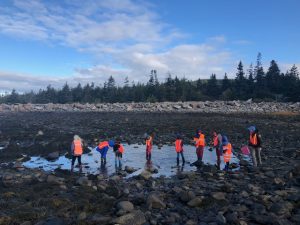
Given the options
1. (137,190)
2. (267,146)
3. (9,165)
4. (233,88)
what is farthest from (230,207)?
(233,88)

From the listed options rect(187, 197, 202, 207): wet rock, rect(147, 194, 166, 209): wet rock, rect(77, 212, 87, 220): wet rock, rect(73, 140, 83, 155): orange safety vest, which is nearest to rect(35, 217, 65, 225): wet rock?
rect(77, 212, 87, 220): wet rock

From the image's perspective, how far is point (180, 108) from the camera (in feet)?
222

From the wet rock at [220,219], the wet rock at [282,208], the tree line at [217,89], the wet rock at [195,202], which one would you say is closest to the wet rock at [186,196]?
the wet rock at [195,202]

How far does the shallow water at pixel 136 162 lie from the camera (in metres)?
17.8

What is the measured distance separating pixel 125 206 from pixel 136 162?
9492 millimetres

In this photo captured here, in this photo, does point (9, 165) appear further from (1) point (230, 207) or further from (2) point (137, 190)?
(1) point (230, 207)

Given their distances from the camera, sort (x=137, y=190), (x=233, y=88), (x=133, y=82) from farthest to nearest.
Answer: (x=133, y=82), (x=233, y=88), (x=137, y=190)

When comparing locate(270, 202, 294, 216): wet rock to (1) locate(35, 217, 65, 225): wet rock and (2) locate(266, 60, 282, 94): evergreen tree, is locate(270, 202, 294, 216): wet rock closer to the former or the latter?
(1) locate(35, 217, 65, 225): wet rock

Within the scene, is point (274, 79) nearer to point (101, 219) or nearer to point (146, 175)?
point (146, 175)

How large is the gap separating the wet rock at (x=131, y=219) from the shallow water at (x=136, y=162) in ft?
21.8

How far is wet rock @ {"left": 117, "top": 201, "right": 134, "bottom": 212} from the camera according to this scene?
10320 millimetres

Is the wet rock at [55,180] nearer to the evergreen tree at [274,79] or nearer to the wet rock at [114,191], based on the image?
the wet rock at [114,191]

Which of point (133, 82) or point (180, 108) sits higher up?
point (133, 82)

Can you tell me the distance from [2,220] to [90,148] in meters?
15.5
